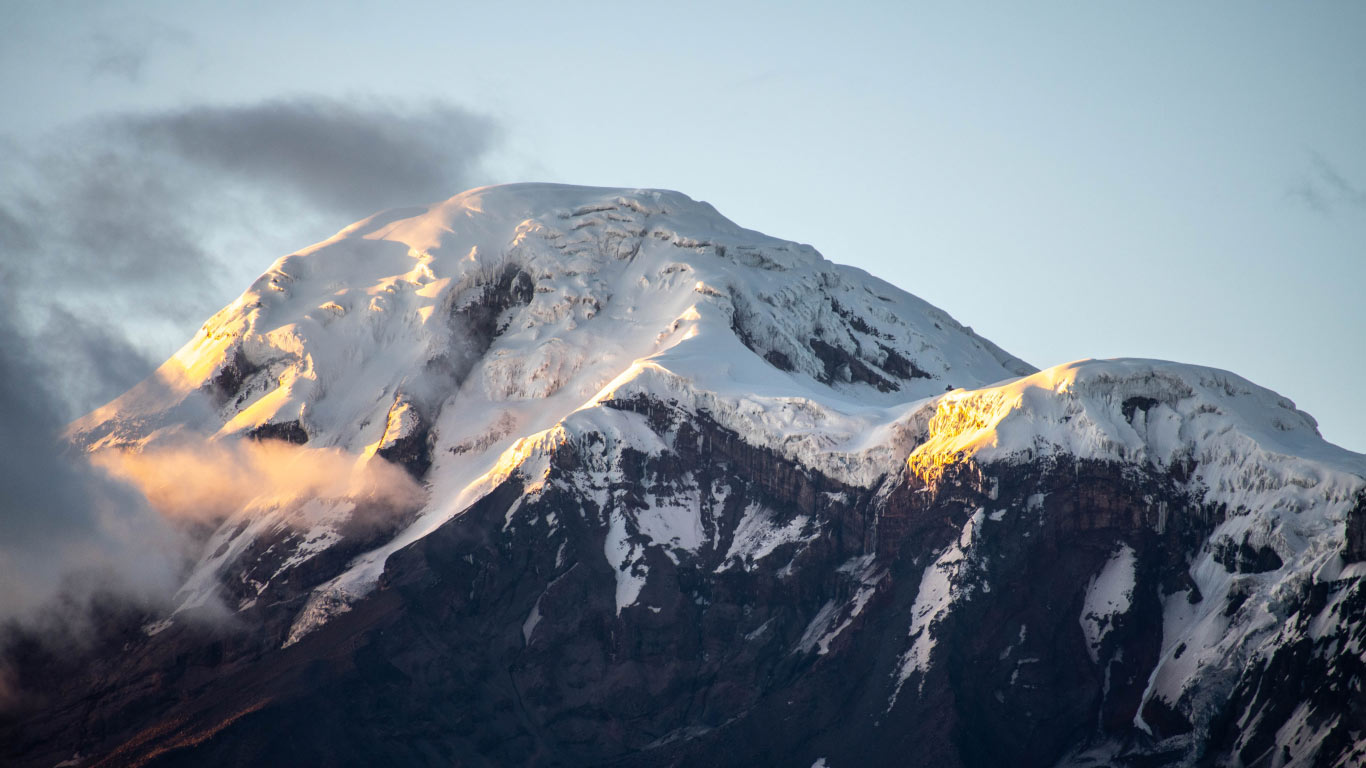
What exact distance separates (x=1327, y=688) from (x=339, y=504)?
275ft

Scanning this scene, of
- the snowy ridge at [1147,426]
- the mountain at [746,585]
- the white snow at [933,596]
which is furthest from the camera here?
the white snow at [933,596]

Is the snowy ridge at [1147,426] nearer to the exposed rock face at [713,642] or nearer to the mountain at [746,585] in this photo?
the mountain at [746,585]

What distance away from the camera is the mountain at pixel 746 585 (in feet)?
460

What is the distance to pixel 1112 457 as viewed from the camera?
149250mm

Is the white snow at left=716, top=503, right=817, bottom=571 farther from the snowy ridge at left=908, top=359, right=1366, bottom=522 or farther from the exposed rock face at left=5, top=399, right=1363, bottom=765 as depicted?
the snowy ridge at left=908, top=359, right=1366, bottom=522

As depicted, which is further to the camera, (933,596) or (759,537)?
(759,537)

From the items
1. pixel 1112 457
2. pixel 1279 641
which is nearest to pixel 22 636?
pixel 1112 457

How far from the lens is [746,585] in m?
159

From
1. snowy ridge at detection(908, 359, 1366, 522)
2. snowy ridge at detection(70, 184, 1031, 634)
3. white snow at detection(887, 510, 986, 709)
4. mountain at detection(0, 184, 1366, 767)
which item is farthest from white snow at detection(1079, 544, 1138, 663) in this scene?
snowy ridge at detection(70, 184, 1031, 634)

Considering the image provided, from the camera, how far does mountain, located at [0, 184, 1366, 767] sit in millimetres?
140250

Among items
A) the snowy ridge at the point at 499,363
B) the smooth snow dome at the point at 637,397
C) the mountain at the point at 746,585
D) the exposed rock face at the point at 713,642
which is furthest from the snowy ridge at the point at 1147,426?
the snowy ridge at the point at 499,363

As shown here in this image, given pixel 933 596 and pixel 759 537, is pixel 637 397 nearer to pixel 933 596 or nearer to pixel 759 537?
pixel 759 537

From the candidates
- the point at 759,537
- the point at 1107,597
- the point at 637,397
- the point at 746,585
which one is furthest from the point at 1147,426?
the point at 637,397

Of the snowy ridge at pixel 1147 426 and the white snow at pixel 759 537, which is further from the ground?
the snowy ridge at pixel 1147 426
